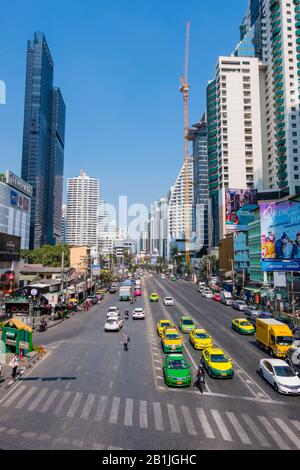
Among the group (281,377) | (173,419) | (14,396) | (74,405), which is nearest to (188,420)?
(173,419)

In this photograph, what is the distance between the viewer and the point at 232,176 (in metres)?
125

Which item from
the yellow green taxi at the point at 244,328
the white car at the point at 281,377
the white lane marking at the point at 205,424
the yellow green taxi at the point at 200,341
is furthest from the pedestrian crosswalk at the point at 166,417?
the yellow green taxi at the point at 244,328

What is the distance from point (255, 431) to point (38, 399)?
37.2 ft

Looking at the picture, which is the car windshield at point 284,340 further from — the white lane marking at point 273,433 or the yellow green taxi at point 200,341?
the white lane marking at point 273,433

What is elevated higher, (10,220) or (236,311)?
(10,220)

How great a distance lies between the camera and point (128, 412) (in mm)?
16766

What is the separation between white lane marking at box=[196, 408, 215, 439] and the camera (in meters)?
14.3

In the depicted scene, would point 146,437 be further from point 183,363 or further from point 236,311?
point 236,311

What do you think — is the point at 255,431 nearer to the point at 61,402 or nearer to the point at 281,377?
the point at 281,377

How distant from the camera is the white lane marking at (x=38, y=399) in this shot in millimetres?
17547

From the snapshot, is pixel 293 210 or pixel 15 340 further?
pixel 293 210

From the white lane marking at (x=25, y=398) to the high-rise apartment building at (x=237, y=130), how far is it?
107614mm

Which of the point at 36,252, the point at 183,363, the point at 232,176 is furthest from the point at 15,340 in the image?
the point at 232,176

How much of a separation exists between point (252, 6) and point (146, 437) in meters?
179
